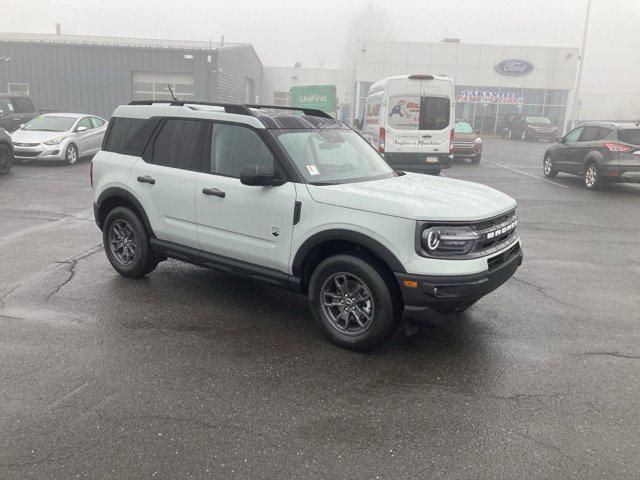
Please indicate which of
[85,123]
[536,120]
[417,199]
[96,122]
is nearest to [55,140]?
[85,123]

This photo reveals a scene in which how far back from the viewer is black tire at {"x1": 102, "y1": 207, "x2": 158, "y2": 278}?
5.39 m

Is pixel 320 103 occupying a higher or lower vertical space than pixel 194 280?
higher

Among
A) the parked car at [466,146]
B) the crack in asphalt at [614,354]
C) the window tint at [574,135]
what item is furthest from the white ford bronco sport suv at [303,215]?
the parked car at [466,146]

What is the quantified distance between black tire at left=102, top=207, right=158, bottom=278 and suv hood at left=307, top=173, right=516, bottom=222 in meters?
2.17

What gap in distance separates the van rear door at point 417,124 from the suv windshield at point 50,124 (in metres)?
9.78

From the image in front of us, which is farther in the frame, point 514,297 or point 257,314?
point 514,297

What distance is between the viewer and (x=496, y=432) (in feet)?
10.2

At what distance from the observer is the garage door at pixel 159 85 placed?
30234 mm

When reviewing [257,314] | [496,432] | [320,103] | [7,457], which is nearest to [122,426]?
[7,457]

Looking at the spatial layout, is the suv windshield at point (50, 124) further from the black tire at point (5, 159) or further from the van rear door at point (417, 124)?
the van rear door at point (417, 124)

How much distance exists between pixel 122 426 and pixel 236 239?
194 cm

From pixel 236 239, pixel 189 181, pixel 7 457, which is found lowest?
pixel 7 457

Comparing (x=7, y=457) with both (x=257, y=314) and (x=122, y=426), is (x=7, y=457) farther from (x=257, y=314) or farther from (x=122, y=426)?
(x=257, y=314)

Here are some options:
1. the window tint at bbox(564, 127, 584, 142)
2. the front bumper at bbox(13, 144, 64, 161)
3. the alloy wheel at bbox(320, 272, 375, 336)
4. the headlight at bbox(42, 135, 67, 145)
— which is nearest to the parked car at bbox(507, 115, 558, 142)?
the window tint at bbox(564, 127, 584, 142)
